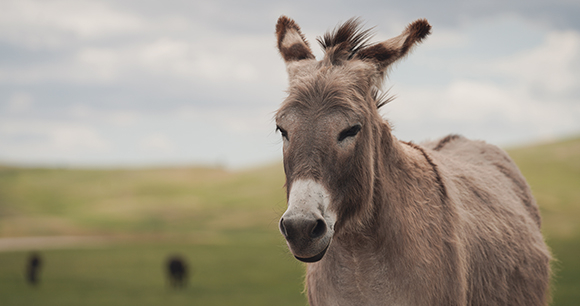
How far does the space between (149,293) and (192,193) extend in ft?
143

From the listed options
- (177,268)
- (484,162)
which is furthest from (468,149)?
(177,268)

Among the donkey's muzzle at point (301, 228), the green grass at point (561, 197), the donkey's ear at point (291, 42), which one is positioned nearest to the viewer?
the donkey's muzzle at point (301, 228)

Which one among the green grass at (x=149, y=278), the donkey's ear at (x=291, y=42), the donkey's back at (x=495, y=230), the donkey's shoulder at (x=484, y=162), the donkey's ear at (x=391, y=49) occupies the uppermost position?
the donkey's ear at (x=291, y=42)

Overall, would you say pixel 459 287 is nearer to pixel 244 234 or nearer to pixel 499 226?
pixel 499 226

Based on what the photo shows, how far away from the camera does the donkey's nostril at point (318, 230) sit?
2800 millimetres

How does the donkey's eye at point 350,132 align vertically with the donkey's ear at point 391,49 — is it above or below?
below

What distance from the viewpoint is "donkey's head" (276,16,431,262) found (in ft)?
9.34

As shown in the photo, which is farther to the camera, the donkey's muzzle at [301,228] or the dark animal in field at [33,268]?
the dark animal in field at [33,268]

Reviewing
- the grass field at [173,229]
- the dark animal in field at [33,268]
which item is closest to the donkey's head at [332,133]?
the grass field at [173,229]

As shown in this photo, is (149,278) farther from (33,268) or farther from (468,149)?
(468,149)

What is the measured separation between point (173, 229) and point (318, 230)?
4978 cm

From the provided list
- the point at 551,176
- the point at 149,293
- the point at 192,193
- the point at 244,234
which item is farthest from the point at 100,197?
the point at 551,176

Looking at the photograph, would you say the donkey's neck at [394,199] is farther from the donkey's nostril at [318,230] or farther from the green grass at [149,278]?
the green grass at [149,278]

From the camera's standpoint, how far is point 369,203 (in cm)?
333
